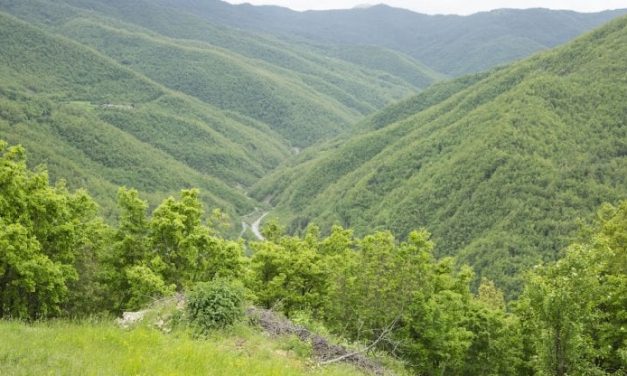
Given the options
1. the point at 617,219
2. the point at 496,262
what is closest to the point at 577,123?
the point at 496,262

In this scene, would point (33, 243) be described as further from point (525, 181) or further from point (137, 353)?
point (525, 181)

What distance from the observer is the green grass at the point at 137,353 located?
12602mm

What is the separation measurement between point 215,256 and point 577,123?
17590 cm

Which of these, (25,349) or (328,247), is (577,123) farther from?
(25,349)

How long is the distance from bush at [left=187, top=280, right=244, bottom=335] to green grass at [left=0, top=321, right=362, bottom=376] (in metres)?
0.57

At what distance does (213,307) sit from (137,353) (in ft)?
14.0

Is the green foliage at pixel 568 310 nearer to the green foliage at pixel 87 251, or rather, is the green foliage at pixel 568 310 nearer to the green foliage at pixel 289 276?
the green foliage at pixel 289 276

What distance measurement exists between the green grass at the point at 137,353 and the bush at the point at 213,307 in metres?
0.57

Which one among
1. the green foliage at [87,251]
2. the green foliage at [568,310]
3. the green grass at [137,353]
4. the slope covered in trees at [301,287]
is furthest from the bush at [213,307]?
the green foliage at [568,310]

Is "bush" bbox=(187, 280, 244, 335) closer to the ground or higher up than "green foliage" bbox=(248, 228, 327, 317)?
higher up

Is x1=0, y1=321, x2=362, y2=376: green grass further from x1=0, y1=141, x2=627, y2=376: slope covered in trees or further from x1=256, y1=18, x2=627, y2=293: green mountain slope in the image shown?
x1=256, y1=18, x2=627, y2=293: green mountain slope

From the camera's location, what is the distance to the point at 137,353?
45.6 ft

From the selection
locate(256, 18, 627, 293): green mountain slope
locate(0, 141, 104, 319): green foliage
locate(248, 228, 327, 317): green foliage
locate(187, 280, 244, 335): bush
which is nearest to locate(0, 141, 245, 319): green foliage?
locate(0, 141, 104, 319): green foliage

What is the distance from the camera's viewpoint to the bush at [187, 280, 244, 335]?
17.7m
